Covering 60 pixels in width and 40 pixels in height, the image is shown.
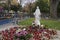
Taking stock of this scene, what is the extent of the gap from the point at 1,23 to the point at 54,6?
44.2 feet

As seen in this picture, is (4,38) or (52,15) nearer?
(4,38)

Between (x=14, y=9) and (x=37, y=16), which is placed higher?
(x=37, y=16)

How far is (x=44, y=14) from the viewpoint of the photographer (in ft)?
157

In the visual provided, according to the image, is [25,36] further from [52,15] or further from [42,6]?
[42,6]

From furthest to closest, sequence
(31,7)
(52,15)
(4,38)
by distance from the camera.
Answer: (31,7) < (52,15) < (4,38)

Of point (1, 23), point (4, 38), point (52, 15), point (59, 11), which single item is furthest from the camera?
point (59, 11)

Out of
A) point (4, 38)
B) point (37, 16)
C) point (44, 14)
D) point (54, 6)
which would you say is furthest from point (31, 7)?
point (4, 38)

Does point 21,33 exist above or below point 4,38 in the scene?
above

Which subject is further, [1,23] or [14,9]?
[14,9]

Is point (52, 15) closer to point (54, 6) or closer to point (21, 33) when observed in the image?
point (54, 6)

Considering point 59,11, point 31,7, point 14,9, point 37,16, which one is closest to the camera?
point 37,16

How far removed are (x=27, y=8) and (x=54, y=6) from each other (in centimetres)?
1832

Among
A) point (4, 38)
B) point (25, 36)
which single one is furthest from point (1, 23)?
point (25, 36)

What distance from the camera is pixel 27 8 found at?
55469 mm
